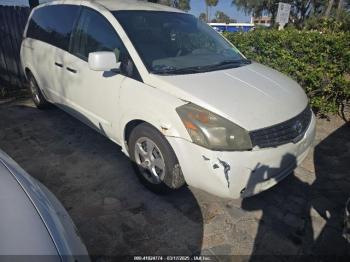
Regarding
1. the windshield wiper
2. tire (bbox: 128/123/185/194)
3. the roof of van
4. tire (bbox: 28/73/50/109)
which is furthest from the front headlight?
tire (bbox: 28/73/50/109)

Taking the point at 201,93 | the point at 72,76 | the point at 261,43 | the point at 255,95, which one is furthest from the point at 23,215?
the point at 261,43

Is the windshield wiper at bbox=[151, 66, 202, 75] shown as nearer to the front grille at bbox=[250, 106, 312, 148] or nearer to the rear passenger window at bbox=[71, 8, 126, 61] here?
the rear passenger window at bbox=[71, 8, 126, 61]

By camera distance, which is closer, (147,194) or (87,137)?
(147,194)

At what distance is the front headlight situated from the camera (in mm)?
2311

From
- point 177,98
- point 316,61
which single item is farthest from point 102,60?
point 316,61

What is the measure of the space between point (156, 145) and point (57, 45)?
89.4 inches

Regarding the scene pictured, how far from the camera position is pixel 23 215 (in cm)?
146

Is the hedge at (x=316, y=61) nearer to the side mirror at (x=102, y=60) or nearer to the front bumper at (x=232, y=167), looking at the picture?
the front bumper at (x=232, y=167)

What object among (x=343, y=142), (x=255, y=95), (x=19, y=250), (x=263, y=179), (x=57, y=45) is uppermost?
(x=57, y=45)

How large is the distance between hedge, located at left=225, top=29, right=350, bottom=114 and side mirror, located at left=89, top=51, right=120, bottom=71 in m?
3.44

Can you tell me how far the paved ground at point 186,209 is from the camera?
2424 mm

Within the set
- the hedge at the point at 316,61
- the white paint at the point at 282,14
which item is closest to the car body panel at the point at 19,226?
the hedge at the point at 316,61

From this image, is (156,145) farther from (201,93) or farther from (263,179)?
(263,179)

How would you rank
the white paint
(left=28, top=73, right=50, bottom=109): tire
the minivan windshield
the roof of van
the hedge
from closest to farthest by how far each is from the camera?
1. the minivan windshield
2. the roof of van
3. the hedge
4. (left=28, top=73, right=50, bottom=109): tire
5. the white paint
